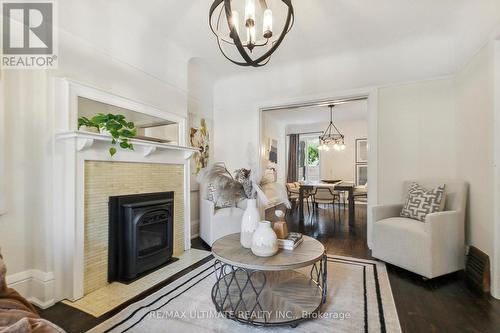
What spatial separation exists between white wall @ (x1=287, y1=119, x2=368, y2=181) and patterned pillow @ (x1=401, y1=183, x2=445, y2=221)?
490 cm

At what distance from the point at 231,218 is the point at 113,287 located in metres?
1.51

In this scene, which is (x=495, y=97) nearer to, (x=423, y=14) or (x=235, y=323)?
(x=423, y=14)

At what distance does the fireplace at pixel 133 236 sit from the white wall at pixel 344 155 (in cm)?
644

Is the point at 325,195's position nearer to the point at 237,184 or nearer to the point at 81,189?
the point at 237,184

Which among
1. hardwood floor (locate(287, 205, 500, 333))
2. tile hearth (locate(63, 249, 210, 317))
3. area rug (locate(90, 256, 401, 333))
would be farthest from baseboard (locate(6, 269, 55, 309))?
hardwood floor (locate(287, 205, 500, 333))

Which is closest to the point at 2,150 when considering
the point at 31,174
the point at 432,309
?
the point at 31,174

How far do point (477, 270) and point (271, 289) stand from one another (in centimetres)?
193

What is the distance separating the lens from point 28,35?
193cm

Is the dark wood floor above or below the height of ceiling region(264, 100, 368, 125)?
below

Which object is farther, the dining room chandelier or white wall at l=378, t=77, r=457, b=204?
the dining room chandelier

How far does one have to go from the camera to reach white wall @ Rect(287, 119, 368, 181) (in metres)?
7.56

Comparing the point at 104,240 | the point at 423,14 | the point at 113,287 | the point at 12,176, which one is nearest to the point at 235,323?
the point at 113,287

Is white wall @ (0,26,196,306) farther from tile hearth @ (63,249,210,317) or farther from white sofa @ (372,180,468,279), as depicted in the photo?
white sofa @ (372,180,468,279)

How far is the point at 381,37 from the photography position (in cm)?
294
